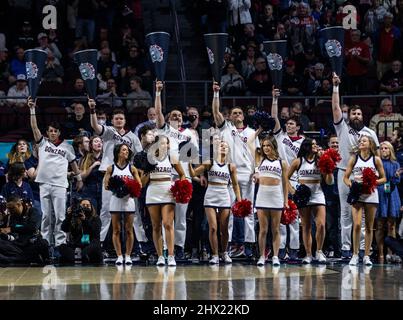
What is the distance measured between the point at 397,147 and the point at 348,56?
450cm

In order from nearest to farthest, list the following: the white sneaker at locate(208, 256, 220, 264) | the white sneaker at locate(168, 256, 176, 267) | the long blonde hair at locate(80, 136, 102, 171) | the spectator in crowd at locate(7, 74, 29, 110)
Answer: the white sneaker at locate(168, 256, 176, 267) → the white sneaker at locate(208, 256, 220, 264) → the long blonde hair at locate(80, 136, 102, 171) → the spectator in crowd at locate(7, 74, 29, 110)

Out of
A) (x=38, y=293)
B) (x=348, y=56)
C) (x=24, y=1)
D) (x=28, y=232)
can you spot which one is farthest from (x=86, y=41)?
(x=38, y=293)

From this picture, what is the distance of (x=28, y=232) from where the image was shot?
15.8 metres

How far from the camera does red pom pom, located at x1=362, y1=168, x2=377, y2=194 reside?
15.3 metres

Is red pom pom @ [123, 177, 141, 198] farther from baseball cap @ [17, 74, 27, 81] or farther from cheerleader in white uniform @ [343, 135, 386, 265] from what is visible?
baseball cap @ [17, 74, 27, 81]

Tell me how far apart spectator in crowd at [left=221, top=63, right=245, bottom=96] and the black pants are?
5325mm

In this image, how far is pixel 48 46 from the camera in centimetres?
2109

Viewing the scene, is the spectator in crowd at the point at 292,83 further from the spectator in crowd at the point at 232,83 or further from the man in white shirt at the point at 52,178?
the man in white shirt at the point at 52,178

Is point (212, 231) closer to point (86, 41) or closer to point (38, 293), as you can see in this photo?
point (38, 293)

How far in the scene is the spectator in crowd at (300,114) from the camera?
1785 cm

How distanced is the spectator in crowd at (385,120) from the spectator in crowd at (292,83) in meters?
2.13

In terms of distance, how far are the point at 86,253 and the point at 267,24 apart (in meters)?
8.17

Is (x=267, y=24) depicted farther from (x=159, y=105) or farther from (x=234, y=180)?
(x=234, y=180)

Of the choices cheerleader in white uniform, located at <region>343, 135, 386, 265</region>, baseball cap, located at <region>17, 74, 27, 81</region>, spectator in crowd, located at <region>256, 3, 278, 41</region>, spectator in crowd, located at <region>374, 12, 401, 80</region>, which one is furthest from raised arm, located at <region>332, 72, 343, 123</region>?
baseball cap, located at <region>17, 74, 27, 81</region>
